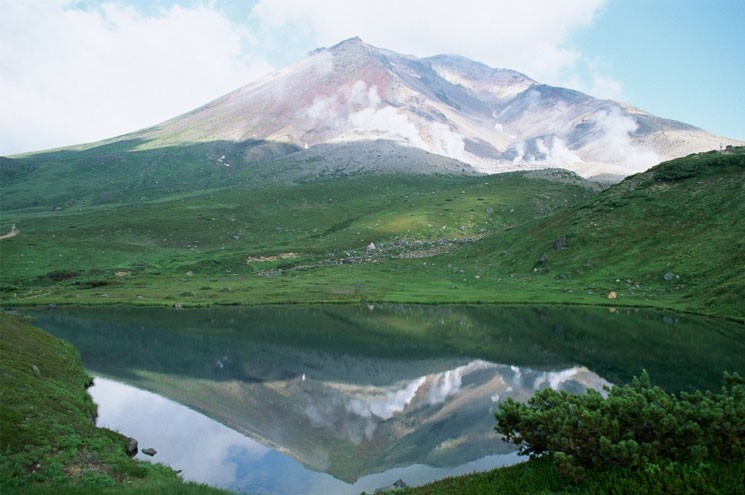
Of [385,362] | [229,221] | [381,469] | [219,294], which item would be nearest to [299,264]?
[219,294]

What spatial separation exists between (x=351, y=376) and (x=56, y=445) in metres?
26.9

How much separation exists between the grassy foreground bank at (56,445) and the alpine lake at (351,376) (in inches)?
134

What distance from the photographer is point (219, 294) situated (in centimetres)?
9444

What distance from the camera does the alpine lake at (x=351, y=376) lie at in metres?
28.9

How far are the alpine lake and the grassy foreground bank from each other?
3404mm

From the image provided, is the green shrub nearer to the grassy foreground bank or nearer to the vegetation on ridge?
the vegetation on ridge

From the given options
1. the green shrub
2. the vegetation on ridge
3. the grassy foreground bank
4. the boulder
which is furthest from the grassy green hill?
the vegetation on ridge

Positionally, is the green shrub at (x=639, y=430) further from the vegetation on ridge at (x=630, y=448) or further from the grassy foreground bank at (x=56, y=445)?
the grassy foreground bank at (x=56, y=445)

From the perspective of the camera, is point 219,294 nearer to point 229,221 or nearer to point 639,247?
point 639,247

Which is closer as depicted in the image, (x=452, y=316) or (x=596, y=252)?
(x=452, y=316)

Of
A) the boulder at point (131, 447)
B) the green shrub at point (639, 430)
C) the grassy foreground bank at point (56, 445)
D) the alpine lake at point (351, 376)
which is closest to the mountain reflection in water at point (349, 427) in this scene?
the alpine lake at point (351, 376)

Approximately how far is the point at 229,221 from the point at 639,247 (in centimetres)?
Answer: 13375

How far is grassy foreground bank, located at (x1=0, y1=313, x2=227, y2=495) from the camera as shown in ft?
62.3

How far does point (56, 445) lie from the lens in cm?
2308
